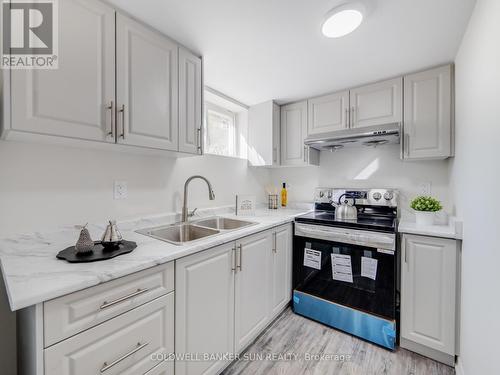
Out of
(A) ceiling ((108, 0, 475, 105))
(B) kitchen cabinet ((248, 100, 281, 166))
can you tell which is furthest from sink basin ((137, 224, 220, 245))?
(A) ceiling ((108, 0, 475, 105))

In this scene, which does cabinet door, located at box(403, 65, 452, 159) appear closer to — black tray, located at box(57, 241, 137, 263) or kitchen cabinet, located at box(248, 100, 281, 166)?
kitchen cabinet, located at box(248, 100, 281, 166)

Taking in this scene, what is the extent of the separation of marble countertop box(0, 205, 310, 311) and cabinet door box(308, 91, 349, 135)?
→ 4.77 feet

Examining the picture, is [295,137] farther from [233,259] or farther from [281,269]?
[233,259]

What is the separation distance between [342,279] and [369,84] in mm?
1748

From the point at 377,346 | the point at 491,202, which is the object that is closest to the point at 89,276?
the point at 491,202

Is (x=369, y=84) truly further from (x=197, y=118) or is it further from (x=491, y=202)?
(x=197, y=118)

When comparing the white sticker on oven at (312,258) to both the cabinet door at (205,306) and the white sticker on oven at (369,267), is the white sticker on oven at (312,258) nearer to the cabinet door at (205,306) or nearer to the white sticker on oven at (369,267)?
the white sticker on oven at (369,267)

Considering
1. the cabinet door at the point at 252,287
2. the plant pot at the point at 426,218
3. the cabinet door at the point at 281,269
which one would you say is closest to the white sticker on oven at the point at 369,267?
the plant pot at the point at 426,218

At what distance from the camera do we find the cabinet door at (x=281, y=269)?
1832 millimetres

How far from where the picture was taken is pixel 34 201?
3.77 ft

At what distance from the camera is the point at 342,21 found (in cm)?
123

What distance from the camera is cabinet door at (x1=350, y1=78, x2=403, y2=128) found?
1878mm

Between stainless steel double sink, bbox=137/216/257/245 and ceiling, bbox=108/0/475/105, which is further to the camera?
stainless steel double sink, bbox=137/216/257/245

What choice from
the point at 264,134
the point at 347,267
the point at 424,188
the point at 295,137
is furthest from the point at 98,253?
the point at 424,188
